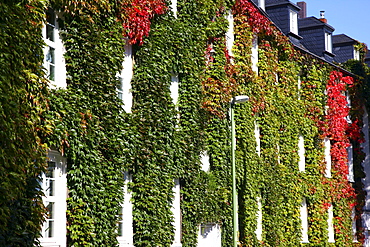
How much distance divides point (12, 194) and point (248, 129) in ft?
48.2

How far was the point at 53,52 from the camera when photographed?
56.3ft

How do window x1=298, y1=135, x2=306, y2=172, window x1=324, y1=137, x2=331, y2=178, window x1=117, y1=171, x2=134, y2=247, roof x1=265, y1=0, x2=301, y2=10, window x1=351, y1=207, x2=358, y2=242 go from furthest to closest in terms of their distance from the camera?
window x1=351, y1=207, x2=358, y2=242 < roof x1=265, y1=0, x2=301, y2=10 < window x1=324, y1=137, x2=331, y2=178 < window x1=298, y1=135, x2=306, y2=172 < window x1=117, y1=171, x2=134, y2=247

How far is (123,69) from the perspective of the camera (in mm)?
20109

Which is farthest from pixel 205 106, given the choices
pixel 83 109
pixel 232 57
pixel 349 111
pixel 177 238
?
pixel 349 111

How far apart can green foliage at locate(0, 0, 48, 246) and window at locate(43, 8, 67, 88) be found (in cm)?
120

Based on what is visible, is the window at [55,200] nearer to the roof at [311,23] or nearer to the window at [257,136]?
the window at [257,136]

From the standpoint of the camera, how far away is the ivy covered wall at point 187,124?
17.0 meters

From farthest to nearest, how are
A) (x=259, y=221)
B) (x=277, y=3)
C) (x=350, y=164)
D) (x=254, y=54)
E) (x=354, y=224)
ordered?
(x=350, y=164) → (x=354, y=224) → (x=277, y=3) → (x=254, y=54) → (x=259, y=221)

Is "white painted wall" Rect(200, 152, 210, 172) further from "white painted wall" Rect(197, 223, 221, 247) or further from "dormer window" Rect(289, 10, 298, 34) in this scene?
"dormer window" Rect(289, 10, 298, 34)

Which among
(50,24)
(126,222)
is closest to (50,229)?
(126,222)

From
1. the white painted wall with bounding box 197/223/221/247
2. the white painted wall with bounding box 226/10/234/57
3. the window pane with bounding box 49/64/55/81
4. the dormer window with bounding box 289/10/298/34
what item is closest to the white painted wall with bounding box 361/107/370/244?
the dormer window with bounding box 289/10/298/34

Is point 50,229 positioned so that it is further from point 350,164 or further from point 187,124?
point 350,164

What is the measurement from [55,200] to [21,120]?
2.70m

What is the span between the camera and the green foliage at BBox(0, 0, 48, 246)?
1416cm
